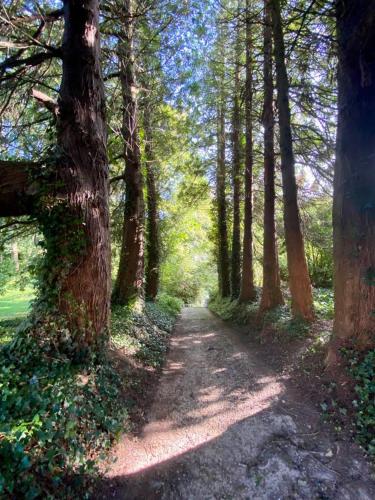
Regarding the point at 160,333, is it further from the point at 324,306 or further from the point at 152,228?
the point at 152,228

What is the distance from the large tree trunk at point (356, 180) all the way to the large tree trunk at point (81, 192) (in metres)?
3.57

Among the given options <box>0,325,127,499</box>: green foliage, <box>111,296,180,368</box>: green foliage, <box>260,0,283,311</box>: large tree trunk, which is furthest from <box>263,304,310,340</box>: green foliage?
<box>0,325,127,499</box>: green foliage

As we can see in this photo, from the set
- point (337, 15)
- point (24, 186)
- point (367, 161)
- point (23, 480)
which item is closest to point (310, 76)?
point (337, 15)

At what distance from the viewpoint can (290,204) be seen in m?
6.74

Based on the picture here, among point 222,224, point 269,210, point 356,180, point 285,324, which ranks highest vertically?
point 222,224

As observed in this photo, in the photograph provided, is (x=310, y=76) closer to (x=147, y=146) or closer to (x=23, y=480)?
(x=147, y=146)

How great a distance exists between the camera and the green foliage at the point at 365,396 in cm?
319

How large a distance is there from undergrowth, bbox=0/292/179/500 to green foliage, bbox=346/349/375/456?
9.07 feet

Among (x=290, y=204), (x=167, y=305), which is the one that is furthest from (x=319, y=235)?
(x=167, y=305)

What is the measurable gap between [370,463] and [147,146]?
10421 millimetres

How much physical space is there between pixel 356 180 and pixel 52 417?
15.3 feet

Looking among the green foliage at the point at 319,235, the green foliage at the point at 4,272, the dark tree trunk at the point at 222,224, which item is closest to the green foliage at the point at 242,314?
the green foliage at the point at 319,235

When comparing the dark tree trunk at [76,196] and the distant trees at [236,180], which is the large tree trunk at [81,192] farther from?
the distant trees at [236,180]

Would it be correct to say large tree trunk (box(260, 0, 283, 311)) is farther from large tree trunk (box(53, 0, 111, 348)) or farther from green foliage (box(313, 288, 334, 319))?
large tree trunk (box(53, 0, 111, 348))
